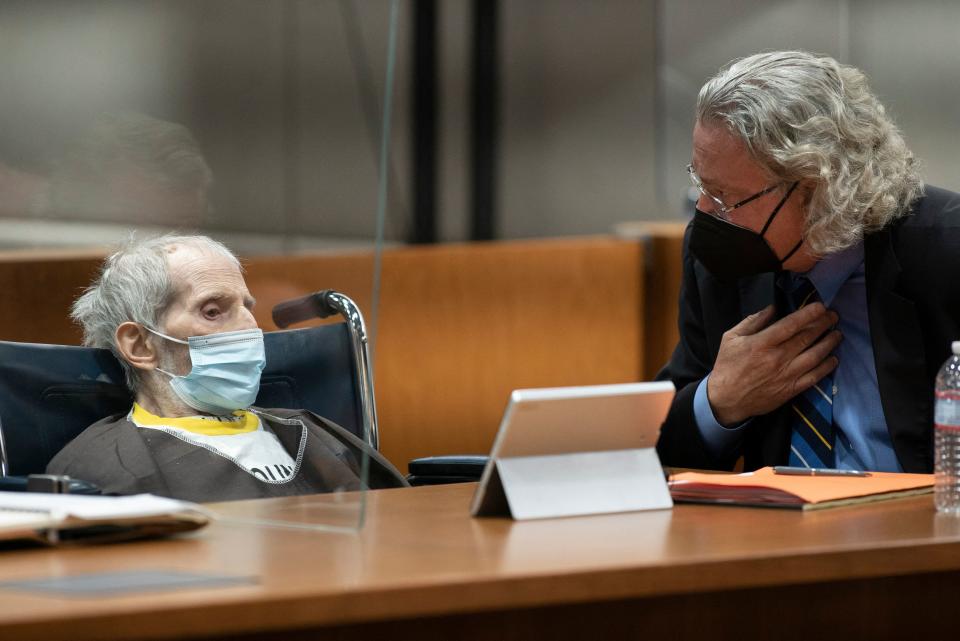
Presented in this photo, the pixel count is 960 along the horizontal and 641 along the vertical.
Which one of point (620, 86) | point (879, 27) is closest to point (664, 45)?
point (620, 86)

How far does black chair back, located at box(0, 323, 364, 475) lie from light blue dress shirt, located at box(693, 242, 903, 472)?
663mm

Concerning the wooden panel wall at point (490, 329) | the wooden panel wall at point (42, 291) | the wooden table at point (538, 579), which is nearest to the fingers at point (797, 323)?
the wooden table at point (538, 579)

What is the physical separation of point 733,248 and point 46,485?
1.14m

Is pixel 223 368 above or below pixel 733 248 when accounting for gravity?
below

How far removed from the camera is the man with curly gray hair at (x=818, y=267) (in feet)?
7.01

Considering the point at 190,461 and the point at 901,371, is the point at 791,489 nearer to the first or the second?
the point at 901,371

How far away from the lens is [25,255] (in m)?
2.04

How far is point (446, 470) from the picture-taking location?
215 centimetres

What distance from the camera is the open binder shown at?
144cm

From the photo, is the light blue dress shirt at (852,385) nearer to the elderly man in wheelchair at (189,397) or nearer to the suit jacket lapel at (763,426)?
the suit jacket lapel at (763,426)

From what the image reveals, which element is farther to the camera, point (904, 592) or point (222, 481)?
point (222, 481)

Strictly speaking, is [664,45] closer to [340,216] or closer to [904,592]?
[340,216]

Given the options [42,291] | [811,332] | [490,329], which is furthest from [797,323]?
[490,329]

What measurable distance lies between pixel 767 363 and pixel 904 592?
70 cm
